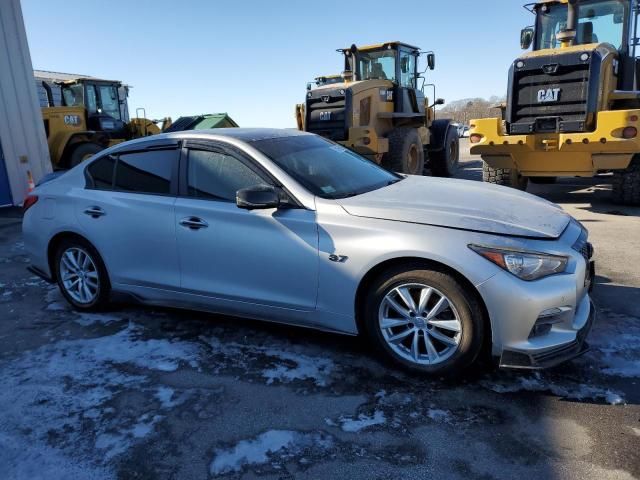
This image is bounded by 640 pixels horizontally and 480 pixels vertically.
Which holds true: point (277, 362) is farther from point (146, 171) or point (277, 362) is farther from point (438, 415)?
point (146, 171)

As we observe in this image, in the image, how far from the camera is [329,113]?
10711 mm

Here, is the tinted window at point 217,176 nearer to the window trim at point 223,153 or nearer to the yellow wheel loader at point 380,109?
the window trim at point 223,153

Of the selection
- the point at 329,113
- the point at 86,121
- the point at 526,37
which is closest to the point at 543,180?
the point at 526,37

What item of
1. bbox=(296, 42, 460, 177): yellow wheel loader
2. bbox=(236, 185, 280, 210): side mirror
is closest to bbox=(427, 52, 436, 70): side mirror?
bbox=(296, 42, 460, 177): yellow wheel loader

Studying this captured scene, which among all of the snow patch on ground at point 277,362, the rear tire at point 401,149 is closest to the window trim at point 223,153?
the snow patch on ground at point 277,362

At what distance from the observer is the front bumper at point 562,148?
7148 millimetres

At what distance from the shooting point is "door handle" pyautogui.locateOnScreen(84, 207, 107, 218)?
13.7 ft

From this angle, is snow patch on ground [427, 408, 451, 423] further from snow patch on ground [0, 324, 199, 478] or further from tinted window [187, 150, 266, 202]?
tinted window [187, 150, 266, 202]

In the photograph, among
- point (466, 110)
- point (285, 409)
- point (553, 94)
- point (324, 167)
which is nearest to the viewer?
point (285, 409)

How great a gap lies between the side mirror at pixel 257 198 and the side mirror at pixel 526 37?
7310 millimetres

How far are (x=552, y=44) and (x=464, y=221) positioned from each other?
7.37 m

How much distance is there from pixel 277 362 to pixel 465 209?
1567 mm

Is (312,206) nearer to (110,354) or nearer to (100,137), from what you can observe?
(110,354)

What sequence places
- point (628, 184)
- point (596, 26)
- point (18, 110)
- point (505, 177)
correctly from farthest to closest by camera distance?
point (18, 110) < point (505, 177) < point (596, 26) < point (628, 184)
